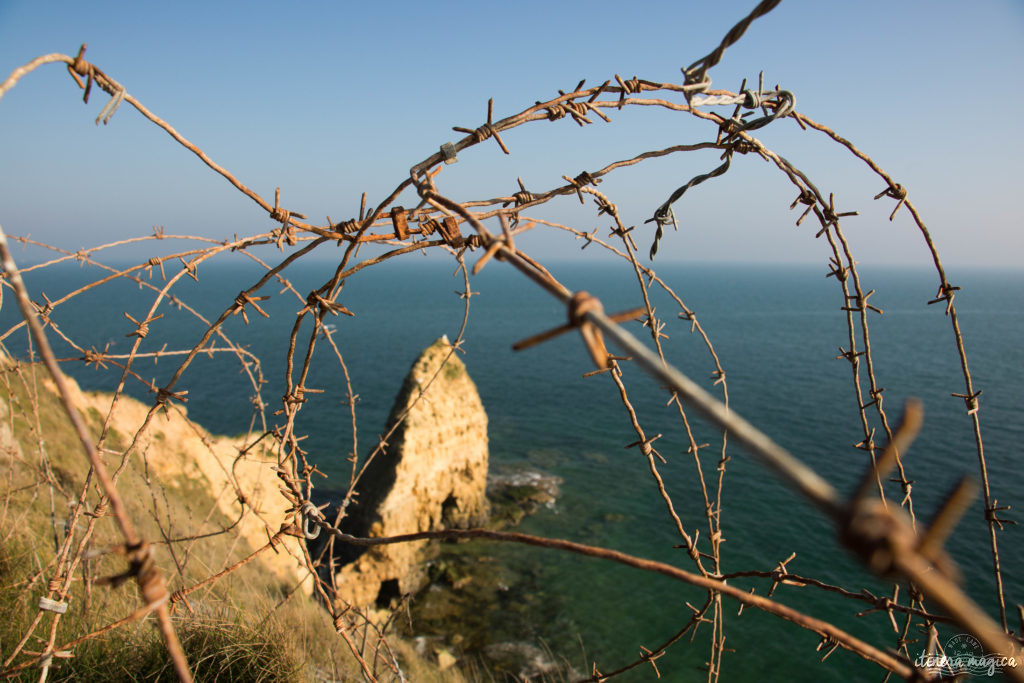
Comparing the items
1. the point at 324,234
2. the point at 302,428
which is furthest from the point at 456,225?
the point at 302,428

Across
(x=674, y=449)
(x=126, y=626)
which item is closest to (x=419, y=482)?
(x=674, y=449)

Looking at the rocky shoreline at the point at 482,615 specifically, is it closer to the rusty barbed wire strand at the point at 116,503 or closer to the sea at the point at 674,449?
the sea at the point at 674,449

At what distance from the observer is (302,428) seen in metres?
26.6

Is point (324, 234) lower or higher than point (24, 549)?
higher

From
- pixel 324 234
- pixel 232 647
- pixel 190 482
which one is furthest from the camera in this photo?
pixel 190 482

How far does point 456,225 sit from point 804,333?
6175 cm

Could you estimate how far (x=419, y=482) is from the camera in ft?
51.4

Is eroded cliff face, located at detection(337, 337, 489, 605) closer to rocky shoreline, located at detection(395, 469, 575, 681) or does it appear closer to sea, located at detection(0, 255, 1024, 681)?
rocky shoreline, located at detection(395, 469, 575, 681)

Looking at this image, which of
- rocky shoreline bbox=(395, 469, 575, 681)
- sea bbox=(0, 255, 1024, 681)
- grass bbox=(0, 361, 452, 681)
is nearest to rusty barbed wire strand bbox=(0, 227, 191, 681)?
grass bbox=(0, 361, 452, 681)

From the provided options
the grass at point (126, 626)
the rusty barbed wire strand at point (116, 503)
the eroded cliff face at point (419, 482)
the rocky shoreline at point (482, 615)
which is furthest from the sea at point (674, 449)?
the eroded cliff face at point (419, 482)

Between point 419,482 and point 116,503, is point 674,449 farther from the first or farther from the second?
point 116,503

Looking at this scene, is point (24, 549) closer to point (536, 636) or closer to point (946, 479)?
point (536, 636)

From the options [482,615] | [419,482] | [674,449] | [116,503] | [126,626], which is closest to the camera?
[116,503]

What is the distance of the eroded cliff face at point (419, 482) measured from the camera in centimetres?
1448
